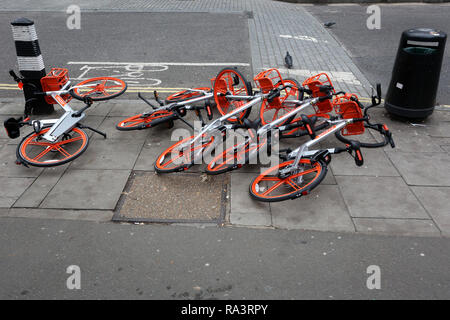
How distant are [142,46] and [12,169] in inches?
263

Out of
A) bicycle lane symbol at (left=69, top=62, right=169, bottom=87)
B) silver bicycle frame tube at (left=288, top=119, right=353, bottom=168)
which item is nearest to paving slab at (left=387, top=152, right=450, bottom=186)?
silver bicycle frame tube at (left=288, top=119, right=353, bottom=168)

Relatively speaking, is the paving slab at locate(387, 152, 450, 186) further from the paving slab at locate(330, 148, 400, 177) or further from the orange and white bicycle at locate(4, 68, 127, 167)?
the orange and white bicycle at locate(4, 68, 127, 167)

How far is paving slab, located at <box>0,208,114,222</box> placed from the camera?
4410 mm

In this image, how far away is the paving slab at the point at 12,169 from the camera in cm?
518

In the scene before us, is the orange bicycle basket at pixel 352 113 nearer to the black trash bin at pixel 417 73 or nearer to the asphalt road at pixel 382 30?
the black trash bin at pixel 417 73

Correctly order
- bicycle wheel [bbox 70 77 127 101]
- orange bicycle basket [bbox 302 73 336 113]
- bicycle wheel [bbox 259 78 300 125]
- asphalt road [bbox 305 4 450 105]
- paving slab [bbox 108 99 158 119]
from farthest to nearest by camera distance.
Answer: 1. asphalt road [bbox 305 4 450 105]
2. paving slab [bbox 108 99 158 119]
3. bicycle wheel [bbox 70 77 127 101]
4. bicycle wheel [bbox 259 78 300 125]
5. orange bicycle basket [bbox 302 73 336 113]

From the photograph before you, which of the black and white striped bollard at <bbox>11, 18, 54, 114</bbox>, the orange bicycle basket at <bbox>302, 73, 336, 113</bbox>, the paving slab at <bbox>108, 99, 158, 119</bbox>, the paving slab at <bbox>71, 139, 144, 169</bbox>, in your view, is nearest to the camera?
the paving slab at <bbox>71, 139, 144, 169</bbox>

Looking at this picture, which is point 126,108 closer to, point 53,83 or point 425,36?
point 53,83

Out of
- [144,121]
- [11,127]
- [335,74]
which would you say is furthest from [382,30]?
[11,127]

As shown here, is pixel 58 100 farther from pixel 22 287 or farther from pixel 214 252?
pixel 214 252

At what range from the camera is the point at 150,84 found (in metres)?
8.44

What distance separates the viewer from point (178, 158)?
5328mm

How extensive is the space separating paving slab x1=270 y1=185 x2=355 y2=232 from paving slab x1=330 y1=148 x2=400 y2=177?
0.53m
